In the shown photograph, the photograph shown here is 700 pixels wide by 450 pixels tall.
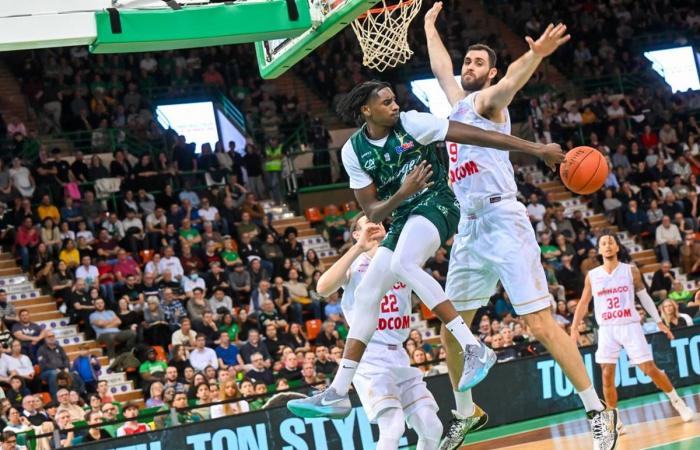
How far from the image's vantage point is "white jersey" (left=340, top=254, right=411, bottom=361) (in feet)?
26.5

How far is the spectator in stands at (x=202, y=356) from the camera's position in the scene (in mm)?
15445

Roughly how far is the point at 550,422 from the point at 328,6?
7.14m

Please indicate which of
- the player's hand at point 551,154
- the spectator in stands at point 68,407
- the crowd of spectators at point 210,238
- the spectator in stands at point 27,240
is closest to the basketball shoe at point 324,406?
the player's hand at point 551,154

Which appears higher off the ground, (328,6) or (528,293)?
(328,6)

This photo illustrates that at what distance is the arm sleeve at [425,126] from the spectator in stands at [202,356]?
8.77 m

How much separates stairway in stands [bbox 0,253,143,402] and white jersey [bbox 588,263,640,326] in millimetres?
6559

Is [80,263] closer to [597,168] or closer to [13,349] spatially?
[13,349]

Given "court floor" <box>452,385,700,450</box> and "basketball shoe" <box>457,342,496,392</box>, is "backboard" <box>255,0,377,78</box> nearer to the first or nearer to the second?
"basketball shoe" <box>457,342,496,392</box>

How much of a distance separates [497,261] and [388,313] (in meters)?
1.04

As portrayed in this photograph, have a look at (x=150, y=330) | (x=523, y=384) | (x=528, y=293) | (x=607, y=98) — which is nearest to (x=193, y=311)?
(x=150, y=330)

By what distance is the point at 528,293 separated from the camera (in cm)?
741

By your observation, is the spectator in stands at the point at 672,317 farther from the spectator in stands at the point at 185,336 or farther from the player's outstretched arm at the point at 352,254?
the player's outstretched arm at the point at 352,254

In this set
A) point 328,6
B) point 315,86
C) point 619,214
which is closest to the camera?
point 328,6

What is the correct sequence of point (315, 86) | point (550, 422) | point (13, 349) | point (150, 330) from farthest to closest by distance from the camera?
point (315, 86) → point (150, 330) → point (13, 349) → point (550, 422)
